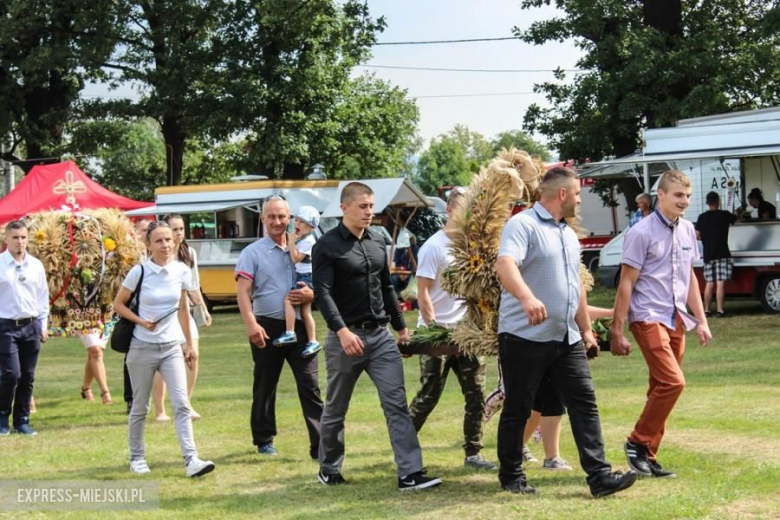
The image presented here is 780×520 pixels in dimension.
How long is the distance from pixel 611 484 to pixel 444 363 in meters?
1.91

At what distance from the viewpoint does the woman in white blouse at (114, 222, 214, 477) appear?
8.29 m

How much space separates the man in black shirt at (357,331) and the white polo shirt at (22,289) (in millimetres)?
4244

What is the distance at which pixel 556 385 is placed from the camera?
7137 millimetres

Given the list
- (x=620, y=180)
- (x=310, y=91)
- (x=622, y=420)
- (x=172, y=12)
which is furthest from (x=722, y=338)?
(x=172, y=12)

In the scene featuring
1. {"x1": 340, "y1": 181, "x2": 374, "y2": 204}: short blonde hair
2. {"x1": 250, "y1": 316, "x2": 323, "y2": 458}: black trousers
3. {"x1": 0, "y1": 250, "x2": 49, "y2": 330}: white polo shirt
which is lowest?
{"x1": 250, "y1": 316, "x2": 323, "y2": 458}: black trousers

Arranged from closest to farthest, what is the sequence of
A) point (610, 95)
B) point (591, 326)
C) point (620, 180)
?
point (591, 326)
point (610, 95)
point (620, 180)

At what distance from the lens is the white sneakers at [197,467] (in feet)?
26.8

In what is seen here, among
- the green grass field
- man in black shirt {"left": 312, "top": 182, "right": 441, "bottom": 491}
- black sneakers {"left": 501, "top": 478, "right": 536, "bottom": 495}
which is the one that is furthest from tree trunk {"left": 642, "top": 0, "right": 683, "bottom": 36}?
black sneakers {"left": 501, "top": 478, "right": 536, "bottom": 495}

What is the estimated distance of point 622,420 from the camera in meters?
9.96

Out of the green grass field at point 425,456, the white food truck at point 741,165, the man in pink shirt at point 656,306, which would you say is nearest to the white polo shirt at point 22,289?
the green grass field at point 425,456

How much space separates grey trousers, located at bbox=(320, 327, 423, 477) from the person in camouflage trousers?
26.2 inches

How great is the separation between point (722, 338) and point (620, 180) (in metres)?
13.6

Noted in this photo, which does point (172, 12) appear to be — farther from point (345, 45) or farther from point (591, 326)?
point (591, 326)

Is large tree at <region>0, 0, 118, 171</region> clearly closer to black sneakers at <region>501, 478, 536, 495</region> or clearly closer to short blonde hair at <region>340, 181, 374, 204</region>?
short blonde hair at <region>340, 181, 374, 204</region>
